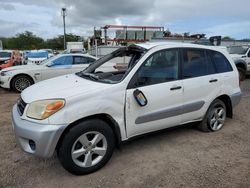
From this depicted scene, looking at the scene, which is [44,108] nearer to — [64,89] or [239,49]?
[64,89]

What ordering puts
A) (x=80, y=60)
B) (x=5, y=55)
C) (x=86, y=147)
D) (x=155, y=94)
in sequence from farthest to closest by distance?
(x=5, y=55)
(x=80, y=60)
(x=155, y=94)
(x=86, y=147)

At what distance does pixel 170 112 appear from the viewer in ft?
13.0

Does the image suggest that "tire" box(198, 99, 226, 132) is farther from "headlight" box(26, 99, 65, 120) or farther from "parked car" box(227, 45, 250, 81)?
"parked car" box(227, 45, 250, 81)

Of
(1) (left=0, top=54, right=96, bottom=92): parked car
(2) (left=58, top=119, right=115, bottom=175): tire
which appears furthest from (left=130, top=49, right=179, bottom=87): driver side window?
(1) (left=0, top=54, right=96, bottom=92): parked car

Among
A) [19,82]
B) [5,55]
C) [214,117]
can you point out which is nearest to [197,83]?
[214,117]

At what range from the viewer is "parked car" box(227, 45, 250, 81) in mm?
11183

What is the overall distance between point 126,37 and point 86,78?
514 inches

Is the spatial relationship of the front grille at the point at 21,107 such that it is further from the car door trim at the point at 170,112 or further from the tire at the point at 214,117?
the tire at the point at 214,117

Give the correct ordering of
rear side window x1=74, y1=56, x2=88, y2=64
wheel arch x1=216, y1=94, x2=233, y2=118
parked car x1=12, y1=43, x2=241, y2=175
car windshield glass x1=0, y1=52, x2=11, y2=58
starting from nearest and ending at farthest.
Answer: parked car x1=12, y1=43, x2=241, y2=175
wheel arch x1=216, y1=94, x2=233, y2=118
rear side window x1=74, y1=56, x2=88, y2=64
car windshield glass x1=0, y1=52, x2=11, y2=58

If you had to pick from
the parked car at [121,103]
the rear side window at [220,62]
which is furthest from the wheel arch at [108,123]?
the rear side window at [220,62]

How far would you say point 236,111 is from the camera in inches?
247

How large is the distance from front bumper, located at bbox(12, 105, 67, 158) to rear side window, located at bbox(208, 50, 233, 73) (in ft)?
9.88

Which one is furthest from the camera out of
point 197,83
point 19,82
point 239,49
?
point 239,49

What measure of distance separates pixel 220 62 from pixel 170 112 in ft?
5.15
